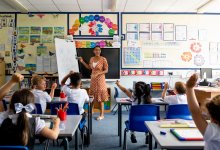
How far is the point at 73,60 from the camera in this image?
649cm

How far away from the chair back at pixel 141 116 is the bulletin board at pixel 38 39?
414 cm

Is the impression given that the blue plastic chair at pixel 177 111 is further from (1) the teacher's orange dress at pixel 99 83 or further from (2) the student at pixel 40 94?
(1) the teacher's orange dress at pixel 99 83

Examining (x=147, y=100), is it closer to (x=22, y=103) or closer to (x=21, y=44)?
(x=22, y=103)

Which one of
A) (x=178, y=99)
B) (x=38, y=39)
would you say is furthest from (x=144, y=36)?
(x=178, y=99)

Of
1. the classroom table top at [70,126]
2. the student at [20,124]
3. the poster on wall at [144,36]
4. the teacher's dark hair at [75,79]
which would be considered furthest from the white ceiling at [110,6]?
the student at [20,124]

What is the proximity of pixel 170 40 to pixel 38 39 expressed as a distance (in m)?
3.64

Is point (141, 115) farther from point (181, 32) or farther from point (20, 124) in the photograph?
point (181, 32)

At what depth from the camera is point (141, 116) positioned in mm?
3240

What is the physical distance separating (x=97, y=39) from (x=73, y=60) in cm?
94

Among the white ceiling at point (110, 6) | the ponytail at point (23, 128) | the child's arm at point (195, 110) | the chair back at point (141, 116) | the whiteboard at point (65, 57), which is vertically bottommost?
the chair back at point (141, 116)

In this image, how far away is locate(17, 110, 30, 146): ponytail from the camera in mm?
1684

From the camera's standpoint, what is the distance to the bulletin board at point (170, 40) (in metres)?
6.93

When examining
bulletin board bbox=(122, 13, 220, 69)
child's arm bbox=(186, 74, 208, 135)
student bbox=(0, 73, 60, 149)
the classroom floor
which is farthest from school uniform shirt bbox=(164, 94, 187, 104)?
bulletin board bbox=(122, 13, 220, 69)

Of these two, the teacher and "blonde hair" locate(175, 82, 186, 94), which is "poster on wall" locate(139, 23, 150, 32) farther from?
"blonde hair" locate(175, 82, 186, 94)
